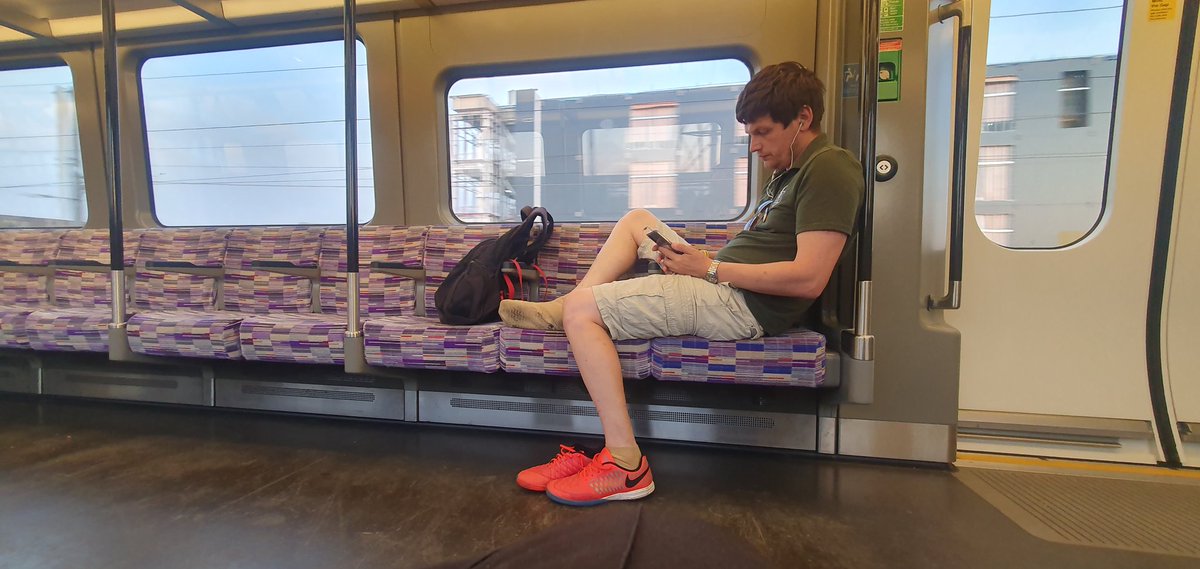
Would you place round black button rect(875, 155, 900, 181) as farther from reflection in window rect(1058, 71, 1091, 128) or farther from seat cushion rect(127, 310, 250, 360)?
seat cushion rect(127, 310, 250, 360)

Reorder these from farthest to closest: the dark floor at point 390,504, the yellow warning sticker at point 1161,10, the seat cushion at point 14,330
Answer: the seat cushion at point 14,330 → the yellow warning sticker at point 1161,10 → the dark floor at point 390,504

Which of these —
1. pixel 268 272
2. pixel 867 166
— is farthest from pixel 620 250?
pixel 268 272

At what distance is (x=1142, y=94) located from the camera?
2244mm

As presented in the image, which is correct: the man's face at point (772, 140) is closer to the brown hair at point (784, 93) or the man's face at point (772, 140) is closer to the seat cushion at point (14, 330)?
the brown hair at point (784, 93)

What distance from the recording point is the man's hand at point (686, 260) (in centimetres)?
178

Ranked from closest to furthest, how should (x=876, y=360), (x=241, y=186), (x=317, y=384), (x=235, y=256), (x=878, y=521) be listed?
(x=878, y=521), (x=876, y=360), (x=317, y=384), (x=235, y=256), (x=241, y=186)

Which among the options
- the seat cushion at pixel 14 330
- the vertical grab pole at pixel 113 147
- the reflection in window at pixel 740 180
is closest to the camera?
the vertical grab pole at pixel 113 147

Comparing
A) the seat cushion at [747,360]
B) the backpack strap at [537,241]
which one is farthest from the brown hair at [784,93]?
the backpack strap at [537,241]

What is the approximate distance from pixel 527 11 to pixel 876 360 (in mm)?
2765

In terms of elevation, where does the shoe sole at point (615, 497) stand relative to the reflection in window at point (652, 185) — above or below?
below

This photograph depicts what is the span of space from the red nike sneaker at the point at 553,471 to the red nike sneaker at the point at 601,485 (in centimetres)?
6

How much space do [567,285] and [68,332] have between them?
2795 mm

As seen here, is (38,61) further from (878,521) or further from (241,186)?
(878,521)

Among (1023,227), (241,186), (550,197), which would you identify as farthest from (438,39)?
(1023,227)
